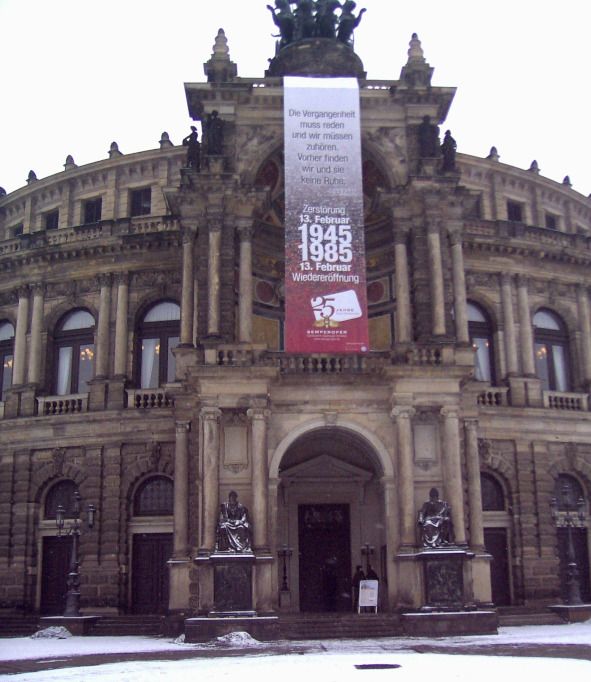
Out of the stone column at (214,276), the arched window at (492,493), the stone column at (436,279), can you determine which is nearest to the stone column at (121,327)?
the stone column at (214,276)

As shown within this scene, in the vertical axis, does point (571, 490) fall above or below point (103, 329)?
below

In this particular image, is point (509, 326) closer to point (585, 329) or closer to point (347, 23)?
point (585, 329)

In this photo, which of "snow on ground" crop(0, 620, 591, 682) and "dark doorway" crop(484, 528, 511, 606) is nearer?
"snow on ground" crop(0, 620, 591, 682)

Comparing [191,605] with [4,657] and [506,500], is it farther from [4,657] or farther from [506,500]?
[506,500]

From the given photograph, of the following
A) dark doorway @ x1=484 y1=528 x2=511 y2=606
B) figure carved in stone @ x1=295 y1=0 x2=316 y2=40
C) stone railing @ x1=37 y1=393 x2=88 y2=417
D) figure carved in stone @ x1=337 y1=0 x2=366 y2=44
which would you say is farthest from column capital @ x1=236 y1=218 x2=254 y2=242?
dark doorway @ x1=484 y1=528 x2=511 y2=606

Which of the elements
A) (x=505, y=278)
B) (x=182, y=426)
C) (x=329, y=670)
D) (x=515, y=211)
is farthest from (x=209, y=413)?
(x=515, y=211)

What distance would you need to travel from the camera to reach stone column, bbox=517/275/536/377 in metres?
37.3

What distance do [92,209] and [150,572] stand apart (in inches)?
710

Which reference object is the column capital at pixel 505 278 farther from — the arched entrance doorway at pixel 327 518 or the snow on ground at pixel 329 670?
the snow on ground at pixel 329 670

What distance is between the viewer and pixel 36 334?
3791 centimetres

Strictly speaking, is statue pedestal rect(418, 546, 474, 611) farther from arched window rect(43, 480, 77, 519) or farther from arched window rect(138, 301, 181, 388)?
arched window rect(43, 480, 77, 519)

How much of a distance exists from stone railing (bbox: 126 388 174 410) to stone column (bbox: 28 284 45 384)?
444 cm

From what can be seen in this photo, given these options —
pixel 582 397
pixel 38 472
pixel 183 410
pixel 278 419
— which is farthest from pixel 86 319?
pixel 582 397

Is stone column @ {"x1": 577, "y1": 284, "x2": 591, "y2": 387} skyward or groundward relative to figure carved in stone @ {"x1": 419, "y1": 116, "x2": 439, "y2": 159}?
groundward
